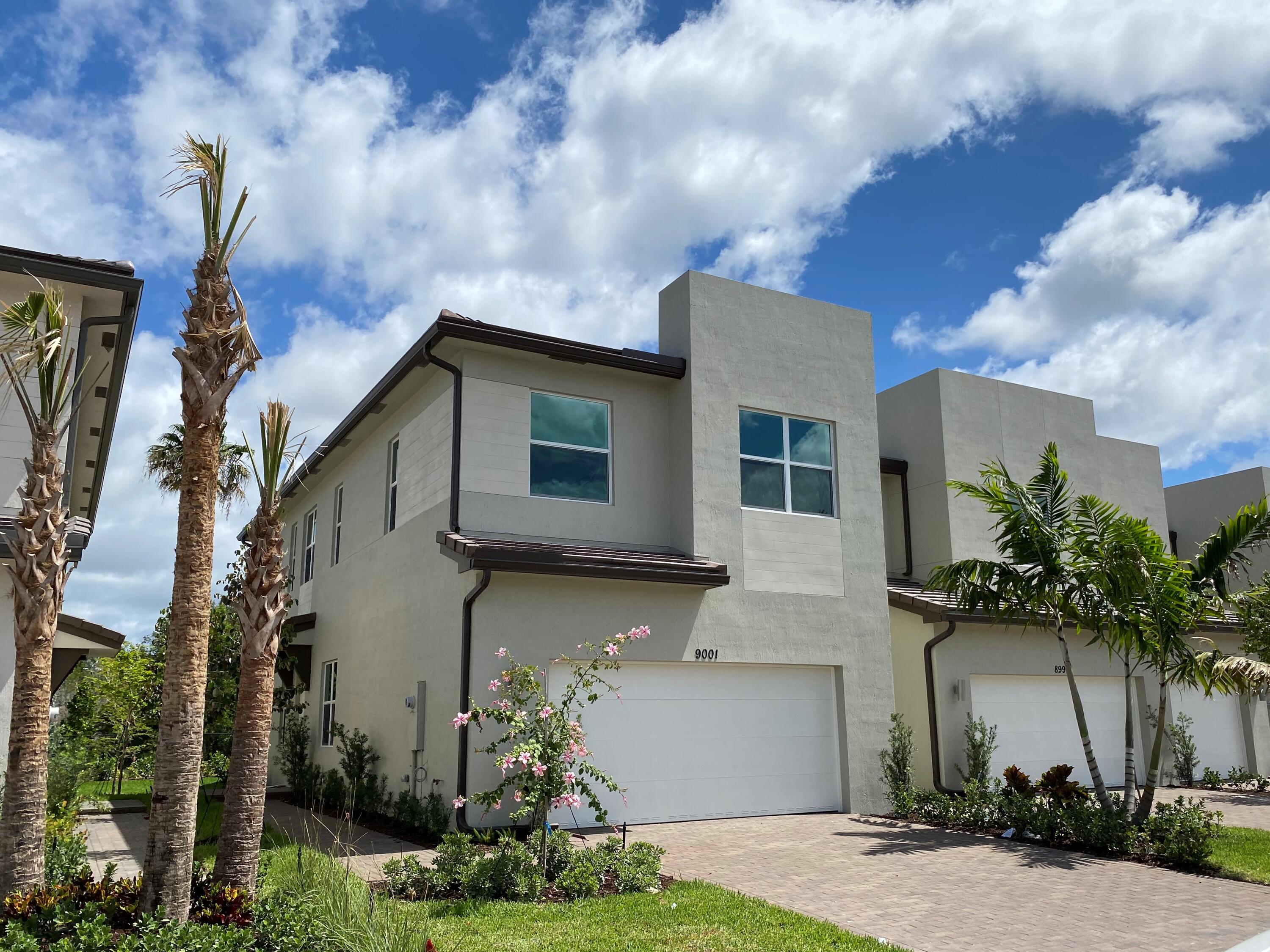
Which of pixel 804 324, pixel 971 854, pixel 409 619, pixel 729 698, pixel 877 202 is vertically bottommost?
pixel 971 854

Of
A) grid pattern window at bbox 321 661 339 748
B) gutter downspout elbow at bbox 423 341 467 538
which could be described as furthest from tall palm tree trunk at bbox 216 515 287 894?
grid pattern window at bbox 321 661 339 748

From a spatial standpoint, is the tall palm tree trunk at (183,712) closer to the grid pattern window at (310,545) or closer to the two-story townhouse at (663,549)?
the two-story townhouse at (663,549)

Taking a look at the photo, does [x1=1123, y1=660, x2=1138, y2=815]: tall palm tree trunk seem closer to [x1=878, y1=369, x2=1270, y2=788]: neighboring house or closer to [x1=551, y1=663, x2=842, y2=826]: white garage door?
[x1=878, y1=369, x2=1270, y2=788]: neighboring house

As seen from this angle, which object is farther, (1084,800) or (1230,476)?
(1230,476)

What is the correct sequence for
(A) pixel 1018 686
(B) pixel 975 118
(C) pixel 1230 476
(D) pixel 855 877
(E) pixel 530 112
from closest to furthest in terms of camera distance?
(D) pixel 855 877
(E) pixel 530 112
(B) pixel 975 118
(A) pixel 1018 686
(C) pixel 1230 476

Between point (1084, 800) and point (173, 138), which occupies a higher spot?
point (173, 138)

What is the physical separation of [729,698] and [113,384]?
9.91 meters

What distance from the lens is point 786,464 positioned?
51.0ft

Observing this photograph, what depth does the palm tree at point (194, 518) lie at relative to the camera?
20.2 ft

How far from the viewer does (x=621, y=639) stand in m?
10.5

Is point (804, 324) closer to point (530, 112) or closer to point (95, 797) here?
point (530, 112)

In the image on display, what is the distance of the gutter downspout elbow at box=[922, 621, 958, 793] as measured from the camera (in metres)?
15.9

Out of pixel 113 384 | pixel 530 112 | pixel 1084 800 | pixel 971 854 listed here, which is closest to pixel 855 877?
pixel 971 854

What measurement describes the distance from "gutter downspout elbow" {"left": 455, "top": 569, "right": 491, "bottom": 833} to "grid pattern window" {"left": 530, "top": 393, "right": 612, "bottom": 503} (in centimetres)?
222
